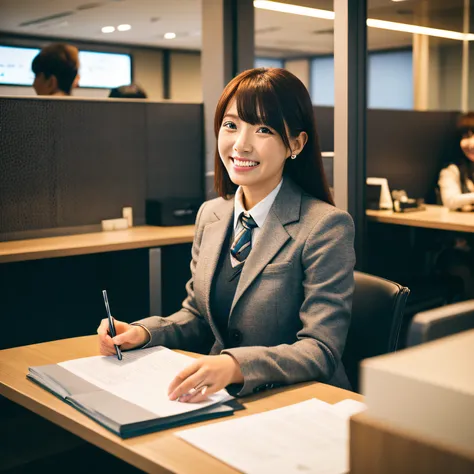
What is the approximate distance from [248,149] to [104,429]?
0.77 meters

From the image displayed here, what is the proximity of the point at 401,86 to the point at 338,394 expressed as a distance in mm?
2802

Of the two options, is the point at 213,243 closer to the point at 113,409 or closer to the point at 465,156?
the point at 113,409

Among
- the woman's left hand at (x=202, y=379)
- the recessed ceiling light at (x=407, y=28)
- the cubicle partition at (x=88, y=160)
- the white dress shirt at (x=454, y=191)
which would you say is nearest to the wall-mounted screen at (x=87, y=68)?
the cubicle partition at (x=88, y=160)

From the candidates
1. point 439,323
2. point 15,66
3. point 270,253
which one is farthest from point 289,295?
point 15,66

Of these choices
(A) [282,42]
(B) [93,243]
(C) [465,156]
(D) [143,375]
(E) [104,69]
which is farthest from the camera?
(A) [282,42]

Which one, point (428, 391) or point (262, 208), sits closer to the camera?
point (428, 391)

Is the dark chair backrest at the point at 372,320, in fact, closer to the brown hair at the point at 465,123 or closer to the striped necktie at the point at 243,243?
the striped necktie at the point at 243,243

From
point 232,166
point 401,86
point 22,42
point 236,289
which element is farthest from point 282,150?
point 22,42

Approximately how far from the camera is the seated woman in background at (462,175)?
3.21 metres

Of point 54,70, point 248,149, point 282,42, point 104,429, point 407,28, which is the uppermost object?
point 282,42

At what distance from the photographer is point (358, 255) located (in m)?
3.21

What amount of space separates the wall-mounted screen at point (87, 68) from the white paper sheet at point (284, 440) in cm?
819

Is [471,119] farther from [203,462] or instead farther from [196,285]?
[203,462]

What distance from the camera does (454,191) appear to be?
3.30 meters
